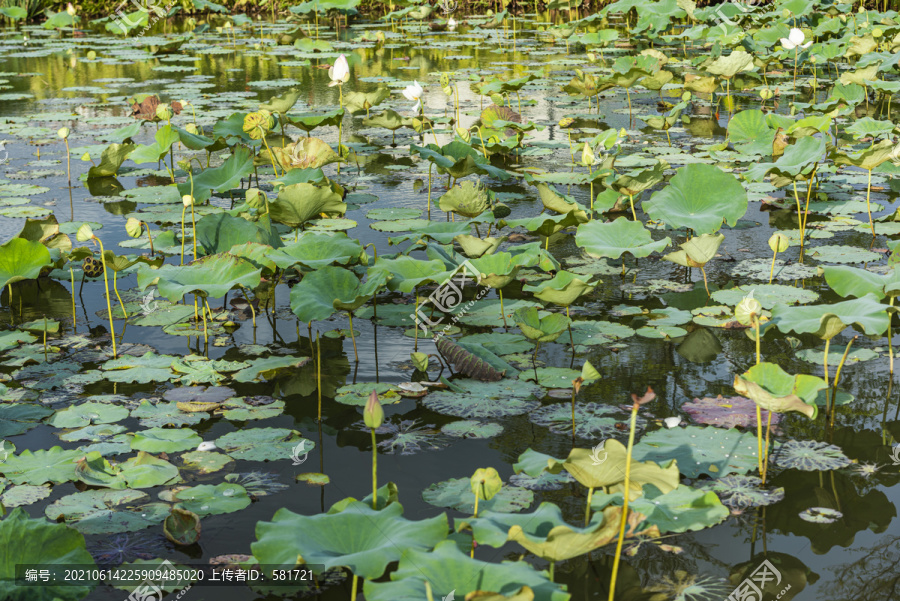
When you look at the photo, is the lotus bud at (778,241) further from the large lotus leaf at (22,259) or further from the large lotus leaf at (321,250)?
the large lotus leaf at (22,259)

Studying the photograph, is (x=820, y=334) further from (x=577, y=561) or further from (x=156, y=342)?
(x=156, y=342)

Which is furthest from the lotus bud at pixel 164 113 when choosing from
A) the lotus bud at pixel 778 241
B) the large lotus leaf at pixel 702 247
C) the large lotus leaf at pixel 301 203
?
the lotus bud at pixel 778 241

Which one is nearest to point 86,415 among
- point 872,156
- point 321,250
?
point 321,250

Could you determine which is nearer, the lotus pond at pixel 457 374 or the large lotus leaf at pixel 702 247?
the lotus pond at pixel 457 374

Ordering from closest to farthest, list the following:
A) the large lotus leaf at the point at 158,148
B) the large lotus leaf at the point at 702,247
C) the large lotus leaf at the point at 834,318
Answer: the large lotus leaf at the point at 834,318 → the large lotus leaf at the point at 702,247 → the large lotus leaf at the point at 158,148

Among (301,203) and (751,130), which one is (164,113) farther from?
(751,130)

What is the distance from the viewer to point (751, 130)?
4.33 metres

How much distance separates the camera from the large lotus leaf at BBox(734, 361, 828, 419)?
177cm

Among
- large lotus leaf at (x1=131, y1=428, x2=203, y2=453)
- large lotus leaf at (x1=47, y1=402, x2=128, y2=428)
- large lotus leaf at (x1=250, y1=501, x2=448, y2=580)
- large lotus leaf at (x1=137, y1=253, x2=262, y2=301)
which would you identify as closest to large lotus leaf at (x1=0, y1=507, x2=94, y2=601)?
large lotus leaf at (x1=250, y1=501, x2=448, y2=580)

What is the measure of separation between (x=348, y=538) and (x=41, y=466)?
0.93m

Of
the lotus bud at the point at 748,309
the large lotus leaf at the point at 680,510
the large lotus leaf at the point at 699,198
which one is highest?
the large lotus leaf at the point at 699,198

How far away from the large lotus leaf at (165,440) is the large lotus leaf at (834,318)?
1530 mm

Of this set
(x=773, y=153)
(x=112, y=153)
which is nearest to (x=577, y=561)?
(x=773, y=153)

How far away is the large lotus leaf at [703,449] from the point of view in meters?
1.91
